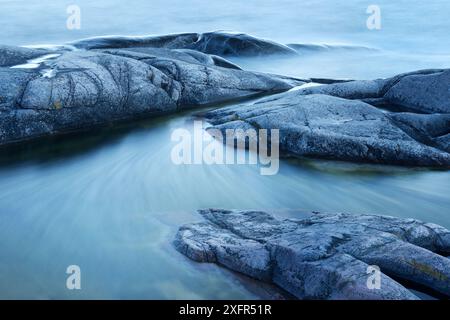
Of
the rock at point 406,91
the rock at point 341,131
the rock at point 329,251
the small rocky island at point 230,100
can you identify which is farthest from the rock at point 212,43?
the rock at point 329,251

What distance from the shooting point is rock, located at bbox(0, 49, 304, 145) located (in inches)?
376

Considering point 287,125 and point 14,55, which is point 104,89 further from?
point 287,125

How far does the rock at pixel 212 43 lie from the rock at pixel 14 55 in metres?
4.39

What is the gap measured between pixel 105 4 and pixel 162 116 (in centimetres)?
1665

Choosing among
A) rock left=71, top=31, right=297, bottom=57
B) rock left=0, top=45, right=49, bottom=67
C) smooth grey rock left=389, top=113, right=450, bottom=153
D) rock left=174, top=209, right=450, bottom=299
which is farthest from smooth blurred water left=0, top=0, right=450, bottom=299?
rock left=71, top=31, right=297, bottom=57

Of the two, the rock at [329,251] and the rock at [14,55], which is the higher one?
the rock at [14,55]

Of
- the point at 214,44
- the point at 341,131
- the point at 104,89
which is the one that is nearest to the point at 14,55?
the point at 104,89

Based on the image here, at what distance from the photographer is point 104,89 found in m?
10.2

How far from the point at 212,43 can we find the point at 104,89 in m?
7.08

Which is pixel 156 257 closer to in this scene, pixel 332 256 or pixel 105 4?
pixel 332 256

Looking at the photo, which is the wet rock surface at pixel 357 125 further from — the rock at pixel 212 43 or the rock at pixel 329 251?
the rock at pixel 212 43

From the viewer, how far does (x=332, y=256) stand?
5.18m

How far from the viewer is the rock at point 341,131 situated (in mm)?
8391
